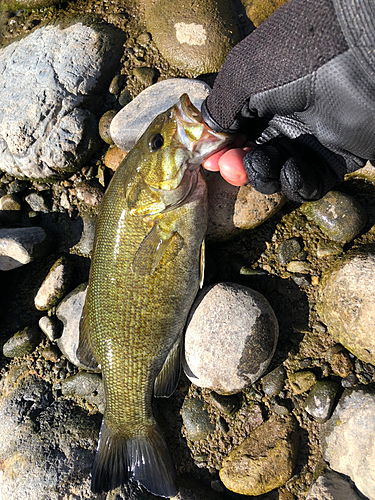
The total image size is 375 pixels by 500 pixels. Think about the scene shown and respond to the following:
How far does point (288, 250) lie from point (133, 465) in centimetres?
247

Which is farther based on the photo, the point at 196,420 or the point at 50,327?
the point at 50,327

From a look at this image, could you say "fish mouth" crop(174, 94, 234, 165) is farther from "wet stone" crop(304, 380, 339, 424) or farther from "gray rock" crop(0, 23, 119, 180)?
"wet stone" crop(304, 380, 339, 424)

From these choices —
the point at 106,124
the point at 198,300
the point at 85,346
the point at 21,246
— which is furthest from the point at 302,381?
the point at 106,124

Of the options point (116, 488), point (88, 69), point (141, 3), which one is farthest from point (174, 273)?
point (141, 3)

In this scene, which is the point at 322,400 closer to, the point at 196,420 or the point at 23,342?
the point at 196,420

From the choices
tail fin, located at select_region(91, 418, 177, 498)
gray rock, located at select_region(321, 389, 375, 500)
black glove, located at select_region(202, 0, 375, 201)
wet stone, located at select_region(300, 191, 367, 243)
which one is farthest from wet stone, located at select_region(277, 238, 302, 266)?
tail fin, located at select_region(91, 418, 177, 498)

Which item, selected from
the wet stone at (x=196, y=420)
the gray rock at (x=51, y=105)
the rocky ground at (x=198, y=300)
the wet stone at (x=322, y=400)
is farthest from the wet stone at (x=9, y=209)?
the wet stone at (x=322, y=400)

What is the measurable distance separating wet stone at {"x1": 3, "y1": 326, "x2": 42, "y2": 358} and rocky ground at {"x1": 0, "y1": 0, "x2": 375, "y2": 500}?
15 millimetres

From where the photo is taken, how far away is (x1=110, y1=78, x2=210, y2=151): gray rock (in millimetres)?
3555

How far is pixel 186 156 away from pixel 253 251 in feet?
4.27

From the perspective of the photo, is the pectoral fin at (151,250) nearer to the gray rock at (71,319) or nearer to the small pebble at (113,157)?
the gray rock at (71,319)

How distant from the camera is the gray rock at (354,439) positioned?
2904 mm

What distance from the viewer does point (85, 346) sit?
3.40 metres

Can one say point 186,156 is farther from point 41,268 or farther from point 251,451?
point 251,451
